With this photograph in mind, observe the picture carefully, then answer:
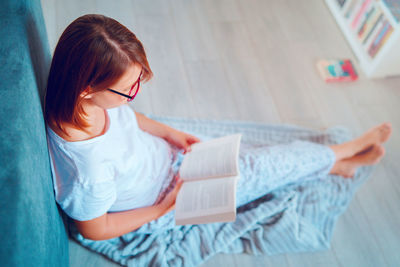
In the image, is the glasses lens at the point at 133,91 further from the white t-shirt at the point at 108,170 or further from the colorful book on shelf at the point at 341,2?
the colorful book on shelf at the point at 341,2

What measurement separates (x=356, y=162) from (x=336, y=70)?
687mm

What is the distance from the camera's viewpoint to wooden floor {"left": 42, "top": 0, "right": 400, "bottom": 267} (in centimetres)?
147

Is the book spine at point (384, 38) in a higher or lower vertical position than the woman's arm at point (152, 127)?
higher

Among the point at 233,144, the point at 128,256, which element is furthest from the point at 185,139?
the point at 128,256

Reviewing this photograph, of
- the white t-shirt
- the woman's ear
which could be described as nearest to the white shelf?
the white t-shirt

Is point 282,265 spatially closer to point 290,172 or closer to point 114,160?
point 290,172

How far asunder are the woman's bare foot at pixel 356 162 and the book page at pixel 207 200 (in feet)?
2.26

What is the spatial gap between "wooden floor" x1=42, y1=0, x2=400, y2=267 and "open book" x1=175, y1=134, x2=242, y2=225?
48cm

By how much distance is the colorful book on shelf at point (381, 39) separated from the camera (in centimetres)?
189

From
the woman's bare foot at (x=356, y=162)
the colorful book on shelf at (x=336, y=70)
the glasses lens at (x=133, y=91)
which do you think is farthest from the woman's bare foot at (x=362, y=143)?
the glasses lens at (x=133, y=91)

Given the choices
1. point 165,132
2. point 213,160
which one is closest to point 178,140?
point 165,132

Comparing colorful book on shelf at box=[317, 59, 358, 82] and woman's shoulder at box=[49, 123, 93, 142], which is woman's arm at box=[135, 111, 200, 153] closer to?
woman's shoulder at box=[49, 123, 93, 142]

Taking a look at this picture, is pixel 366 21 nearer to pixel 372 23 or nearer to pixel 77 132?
pixel 372 23

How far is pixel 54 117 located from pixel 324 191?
116 centimetres
